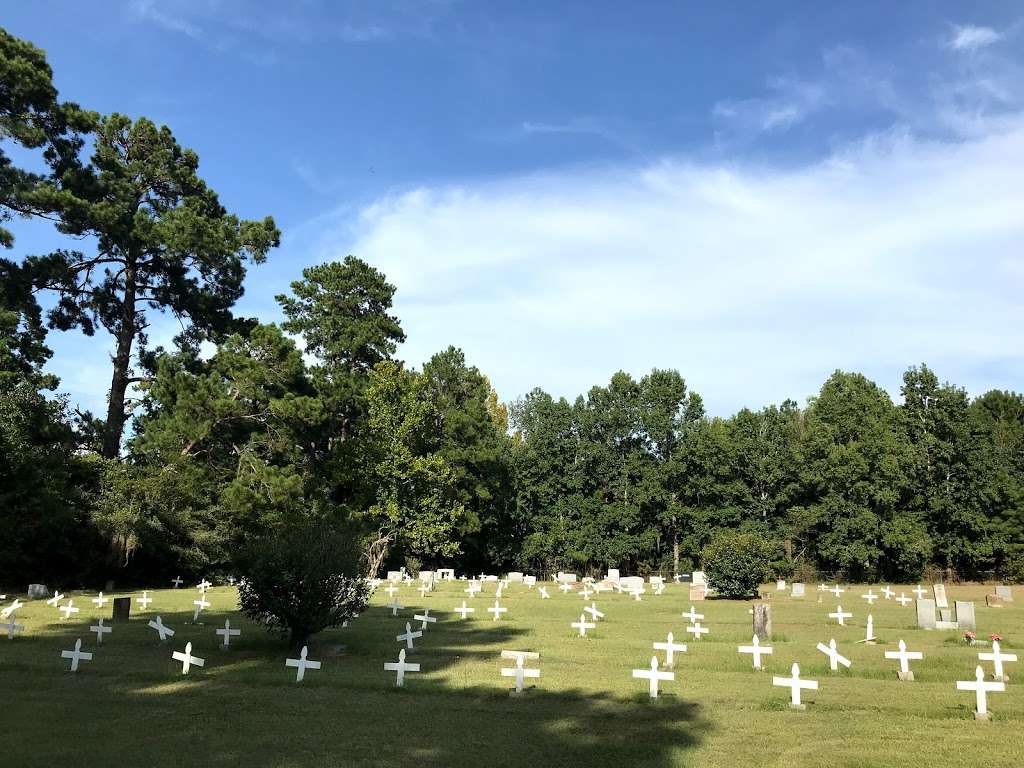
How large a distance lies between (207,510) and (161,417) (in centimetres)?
515

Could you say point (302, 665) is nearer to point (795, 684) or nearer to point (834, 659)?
point (795, 684)

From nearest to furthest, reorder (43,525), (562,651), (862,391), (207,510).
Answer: (562,651), (43,525), (207,510), (862,391)

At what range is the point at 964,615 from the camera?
20.4 meters

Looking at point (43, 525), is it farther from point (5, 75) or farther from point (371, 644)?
point (371, 644)

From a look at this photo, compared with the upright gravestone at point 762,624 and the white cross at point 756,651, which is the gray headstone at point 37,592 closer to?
the upright gravestone at point 762,624

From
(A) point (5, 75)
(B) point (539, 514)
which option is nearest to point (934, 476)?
(B) point (539, 514)

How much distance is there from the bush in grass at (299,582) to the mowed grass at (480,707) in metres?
0.80

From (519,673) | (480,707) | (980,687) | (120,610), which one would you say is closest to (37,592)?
(120,610)

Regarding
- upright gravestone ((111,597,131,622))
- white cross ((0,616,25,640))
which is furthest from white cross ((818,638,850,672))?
upright gravestone ((111,597,131,622))

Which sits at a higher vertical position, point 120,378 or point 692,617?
point 120,378

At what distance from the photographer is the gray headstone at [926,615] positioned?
20688 mm

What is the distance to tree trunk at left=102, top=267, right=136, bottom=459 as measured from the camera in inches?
1517

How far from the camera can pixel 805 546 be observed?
49344 mm

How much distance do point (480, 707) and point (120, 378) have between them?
34.9 m
